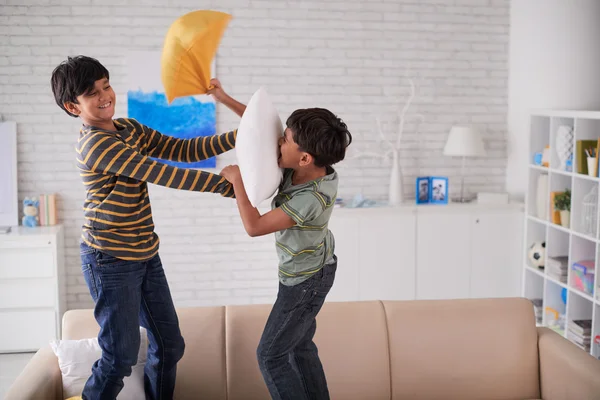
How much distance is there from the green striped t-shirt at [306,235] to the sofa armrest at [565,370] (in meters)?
1.17

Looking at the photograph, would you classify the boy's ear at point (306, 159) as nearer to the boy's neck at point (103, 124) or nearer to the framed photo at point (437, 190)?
the boy's neck at point (103, 124)

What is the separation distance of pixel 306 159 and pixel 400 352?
1.10 meters

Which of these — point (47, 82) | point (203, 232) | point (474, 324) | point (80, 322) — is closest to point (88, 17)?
point (47, 82)

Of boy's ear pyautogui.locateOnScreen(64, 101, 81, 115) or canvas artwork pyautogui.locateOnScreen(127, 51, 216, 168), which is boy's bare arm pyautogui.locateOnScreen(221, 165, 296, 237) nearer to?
boy's ear pyautogui.locateOnScreen(64, 101, 81, 115)

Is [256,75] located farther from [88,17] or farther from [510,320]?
[510,320]

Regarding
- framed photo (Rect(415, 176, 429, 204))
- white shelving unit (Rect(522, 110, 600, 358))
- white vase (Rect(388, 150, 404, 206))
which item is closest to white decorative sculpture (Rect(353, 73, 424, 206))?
white vase (Rect(388, 150, 404, 206))

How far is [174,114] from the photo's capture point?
Result: 5328 millimetres

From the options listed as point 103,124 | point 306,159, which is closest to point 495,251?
point 306,159

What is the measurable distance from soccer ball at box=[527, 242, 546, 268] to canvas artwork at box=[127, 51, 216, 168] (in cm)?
257

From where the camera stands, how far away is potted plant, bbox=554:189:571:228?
4.63m

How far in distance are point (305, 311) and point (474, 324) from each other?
3.13ft

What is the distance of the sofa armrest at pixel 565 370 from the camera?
2760 millimetres

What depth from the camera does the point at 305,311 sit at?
8.32 feet

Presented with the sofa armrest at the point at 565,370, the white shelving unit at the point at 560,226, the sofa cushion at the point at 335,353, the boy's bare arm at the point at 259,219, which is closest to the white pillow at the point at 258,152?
the boy's bare arm at the point at 259,219
